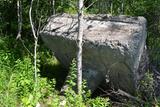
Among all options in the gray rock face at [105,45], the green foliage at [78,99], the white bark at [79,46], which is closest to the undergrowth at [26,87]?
the green foliage at [78,99]

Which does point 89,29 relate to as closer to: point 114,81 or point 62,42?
point 62,42

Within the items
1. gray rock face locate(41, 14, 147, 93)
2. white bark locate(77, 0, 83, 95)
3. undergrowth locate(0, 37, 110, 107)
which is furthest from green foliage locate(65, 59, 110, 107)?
gray rock face locate(41, 14, 147, 93)

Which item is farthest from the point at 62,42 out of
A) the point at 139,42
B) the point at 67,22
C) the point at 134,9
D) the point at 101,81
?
the point at 134,9

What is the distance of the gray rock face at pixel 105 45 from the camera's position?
23.2ft

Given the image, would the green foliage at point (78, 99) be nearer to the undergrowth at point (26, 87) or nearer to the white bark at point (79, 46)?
the undergrowth at point (26, 87)

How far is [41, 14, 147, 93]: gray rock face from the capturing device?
7.08m

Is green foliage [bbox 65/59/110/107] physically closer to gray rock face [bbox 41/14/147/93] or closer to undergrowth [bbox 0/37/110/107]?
undergrowth [bbox 0/37/110/107]

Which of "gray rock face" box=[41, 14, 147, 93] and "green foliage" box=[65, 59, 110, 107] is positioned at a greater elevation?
"gray rock face" box=[41, 14, 147, 93]

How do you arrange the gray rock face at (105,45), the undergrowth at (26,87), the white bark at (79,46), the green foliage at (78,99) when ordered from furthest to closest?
the white bark at (79,46), the gray rock face at (105,45), the undergrowth at (26,87), the green foliage at (78,99)

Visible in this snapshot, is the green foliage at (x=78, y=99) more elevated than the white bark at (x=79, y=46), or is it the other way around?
the white bark at (x=79, y=46)

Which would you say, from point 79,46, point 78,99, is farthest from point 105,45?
point 78,99

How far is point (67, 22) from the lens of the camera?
27.0 ft

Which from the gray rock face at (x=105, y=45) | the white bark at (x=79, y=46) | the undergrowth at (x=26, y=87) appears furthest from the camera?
the white bark at (x=79, y=46)

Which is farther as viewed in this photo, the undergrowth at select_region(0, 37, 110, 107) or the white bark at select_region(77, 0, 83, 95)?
the white bark at select_region(77, 0, 83, 95)
